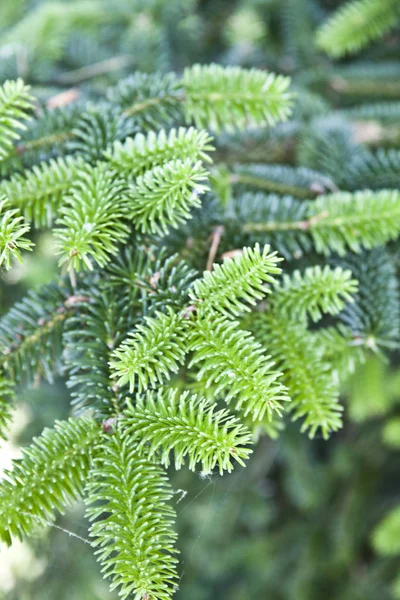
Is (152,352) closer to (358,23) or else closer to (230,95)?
(230,95)

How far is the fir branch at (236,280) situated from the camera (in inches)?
21.5

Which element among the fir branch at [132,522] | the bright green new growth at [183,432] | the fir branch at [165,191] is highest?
the fir branch at [165,191]

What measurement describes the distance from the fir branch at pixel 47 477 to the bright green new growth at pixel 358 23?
1.04m

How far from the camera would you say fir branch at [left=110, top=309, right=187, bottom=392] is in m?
0.51

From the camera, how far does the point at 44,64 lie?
113cm

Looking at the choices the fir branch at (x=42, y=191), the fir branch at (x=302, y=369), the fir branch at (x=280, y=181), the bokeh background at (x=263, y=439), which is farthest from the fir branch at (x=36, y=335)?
the bokeh background at (x=263, y=439)

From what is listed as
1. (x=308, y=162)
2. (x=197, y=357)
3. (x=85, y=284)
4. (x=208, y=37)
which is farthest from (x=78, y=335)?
(x=208, y=37)

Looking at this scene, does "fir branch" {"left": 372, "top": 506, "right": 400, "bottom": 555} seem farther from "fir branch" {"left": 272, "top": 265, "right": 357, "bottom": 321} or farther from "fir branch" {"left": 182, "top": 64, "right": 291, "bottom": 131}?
"fir branch" {"left": 182, "top": 64, "right": 291, "bottom": 131}

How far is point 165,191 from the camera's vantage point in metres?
0.58

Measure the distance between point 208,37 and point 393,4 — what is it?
556mm

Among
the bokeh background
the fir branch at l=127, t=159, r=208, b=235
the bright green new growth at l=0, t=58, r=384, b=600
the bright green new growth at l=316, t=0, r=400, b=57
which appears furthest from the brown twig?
the bright green new growth at l=316, t=0, r=400, b=57

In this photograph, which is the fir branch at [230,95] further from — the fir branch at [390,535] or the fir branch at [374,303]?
the fir branch at [390,535]

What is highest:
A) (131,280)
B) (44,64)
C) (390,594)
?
(44,64)

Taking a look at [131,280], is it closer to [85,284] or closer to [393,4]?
[85,284]
